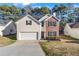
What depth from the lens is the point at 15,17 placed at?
766 inches

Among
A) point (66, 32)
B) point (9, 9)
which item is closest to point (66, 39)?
point (66, 32)

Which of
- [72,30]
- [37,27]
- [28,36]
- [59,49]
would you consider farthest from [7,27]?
[72,30]

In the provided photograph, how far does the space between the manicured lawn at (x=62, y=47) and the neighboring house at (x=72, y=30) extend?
0.10m

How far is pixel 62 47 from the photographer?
19.5 metres

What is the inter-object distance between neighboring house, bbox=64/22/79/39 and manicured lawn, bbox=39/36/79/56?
10 centimetres

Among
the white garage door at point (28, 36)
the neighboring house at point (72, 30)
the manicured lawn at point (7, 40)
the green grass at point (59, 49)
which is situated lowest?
the green grass at point (59, 49)

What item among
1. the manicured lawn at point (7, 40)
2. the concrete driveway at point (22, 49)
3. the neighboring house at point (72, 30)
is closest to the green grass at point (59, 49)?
the concrete driveway at point (22, 49)

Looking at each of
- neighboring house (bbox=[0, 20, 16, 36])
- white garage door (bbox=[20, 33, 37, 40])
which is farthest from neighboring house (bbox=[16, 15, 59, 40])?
neighboring house (bbox=[0, 20, 16, 36])

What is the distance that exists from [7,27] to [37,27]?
67cm

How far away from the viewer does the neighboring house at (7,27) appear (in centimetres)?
1939

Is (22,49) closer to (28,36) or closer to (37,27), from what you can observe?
(28,36)

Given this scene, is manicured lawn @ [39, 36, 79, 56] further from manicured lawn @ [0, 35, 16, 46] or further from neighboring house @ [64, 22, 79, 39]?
manicured lawn @ [0, 35, 16, 46]

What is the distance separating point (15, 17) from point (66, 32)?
1.18 meters

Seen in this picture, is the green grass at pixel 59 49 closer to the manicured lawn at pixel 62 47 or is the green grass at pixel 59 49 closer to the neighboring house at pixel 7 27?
the manicured lawn at pixel 62 47
